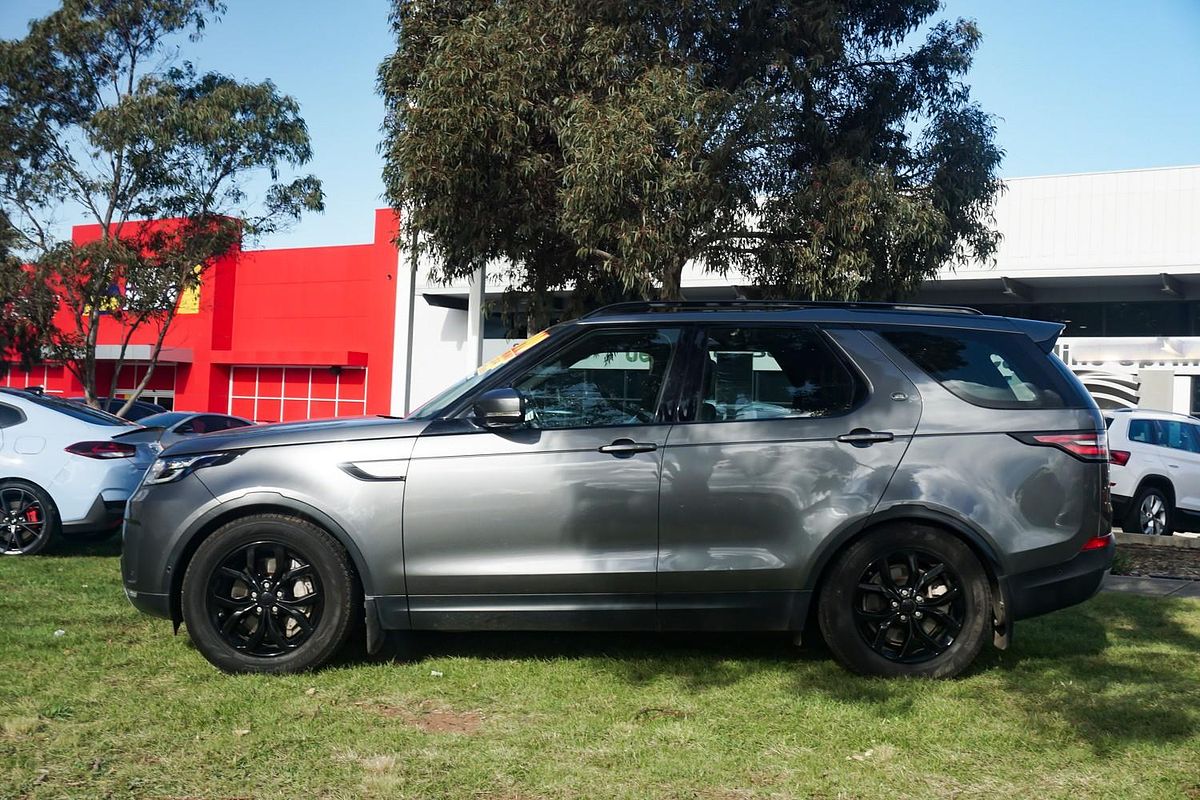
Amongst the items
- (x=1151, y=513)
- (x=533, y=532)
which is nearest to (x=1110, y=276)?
(x=1151, y=513)

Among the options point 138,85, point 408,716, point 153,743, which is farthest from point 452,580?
point 138,85

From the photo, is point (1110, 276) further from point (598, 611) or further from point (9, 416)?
point (598, 611)

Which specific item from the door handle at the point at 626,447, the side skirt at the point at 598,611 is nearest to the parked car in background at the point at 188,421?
the side skirt at the point at 598,611

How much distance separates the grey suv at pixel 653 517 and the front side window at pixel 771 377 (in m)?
0.02

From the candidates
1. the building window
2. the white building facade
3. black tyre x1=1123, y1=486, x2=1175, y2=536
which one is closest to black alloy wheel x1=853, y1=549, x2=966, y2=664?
black tyre x1=1123, y1=486, x2=1175, y2=536

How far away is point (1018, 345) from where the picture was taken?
5.44 meters

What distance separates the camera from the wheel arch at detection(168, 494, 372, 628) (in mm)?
5113

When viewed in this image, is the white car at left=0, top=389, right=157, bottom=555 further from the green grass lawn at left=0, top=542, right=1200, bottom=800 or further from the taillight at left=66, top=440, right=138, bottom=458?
the green grass lawn at left=0, top=542, right=1200, bottom=800

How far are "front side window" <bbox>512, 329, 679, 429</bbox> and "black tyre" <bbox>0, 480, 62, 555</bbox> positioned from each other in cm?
568

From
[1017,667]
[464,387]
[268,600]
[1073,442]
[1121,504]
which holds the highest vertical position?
[464,387]

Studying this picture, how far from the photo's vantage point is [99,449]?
358 inches

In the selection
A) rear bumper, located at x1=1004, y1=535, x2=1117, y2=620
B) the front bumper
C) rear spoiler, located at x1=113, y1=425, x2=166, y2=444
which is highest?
rear spoiler, located at x1=113, y1=425, x2=166, y2=444

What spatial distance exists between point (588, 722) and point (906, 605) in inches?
66.2

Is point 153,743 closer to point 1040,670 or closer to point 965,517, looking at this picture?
point 965,517
